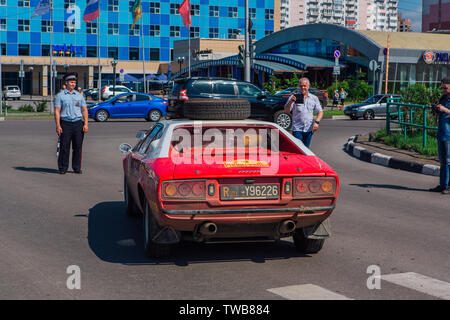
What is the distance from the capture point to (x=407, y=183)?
1127 cm

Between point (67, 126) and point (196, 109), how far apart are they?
231 inches

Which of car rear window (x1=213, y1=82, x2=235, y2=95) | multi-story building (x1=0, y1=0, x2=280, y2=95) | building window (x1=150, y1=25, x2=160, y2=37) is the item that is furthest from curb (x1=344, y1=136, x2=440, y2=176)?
building window (x1=150, y1=25, x2=160, y2=37)

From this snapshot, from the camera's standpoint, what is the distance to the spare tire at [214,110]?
255 inches

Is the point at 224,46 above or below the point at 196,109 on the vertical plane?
above

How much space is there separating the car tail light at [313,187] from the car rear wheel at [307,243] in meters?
0.57

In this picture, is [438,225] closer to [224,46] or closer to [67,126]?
[67,126]

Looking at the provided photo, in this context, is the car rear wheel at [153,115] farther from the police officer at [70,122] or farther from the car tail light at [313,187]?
the car tail light at [313,187]

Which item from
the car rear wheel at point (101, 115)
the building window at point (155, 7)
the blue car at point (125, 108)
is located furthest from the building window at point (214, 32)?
the car rear wheel at point (101, 115)

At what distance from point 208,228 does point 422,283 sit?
178 centimetres

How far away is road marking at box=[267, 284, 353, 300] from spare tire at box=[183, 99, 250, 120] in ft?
7.46

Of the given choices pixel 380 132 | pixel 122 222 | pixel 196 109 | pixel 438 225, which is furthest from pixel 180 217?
pixel 380 132

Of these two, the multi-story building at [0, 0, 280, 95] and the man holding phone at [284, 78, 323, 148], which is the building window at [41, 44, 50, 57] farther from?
the man holding phone at [284, 78, 323, 148]

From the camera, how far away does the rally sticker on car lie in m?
5.48

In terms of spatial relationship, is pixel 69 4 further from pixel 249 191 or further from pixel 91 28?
pixel 249 191
